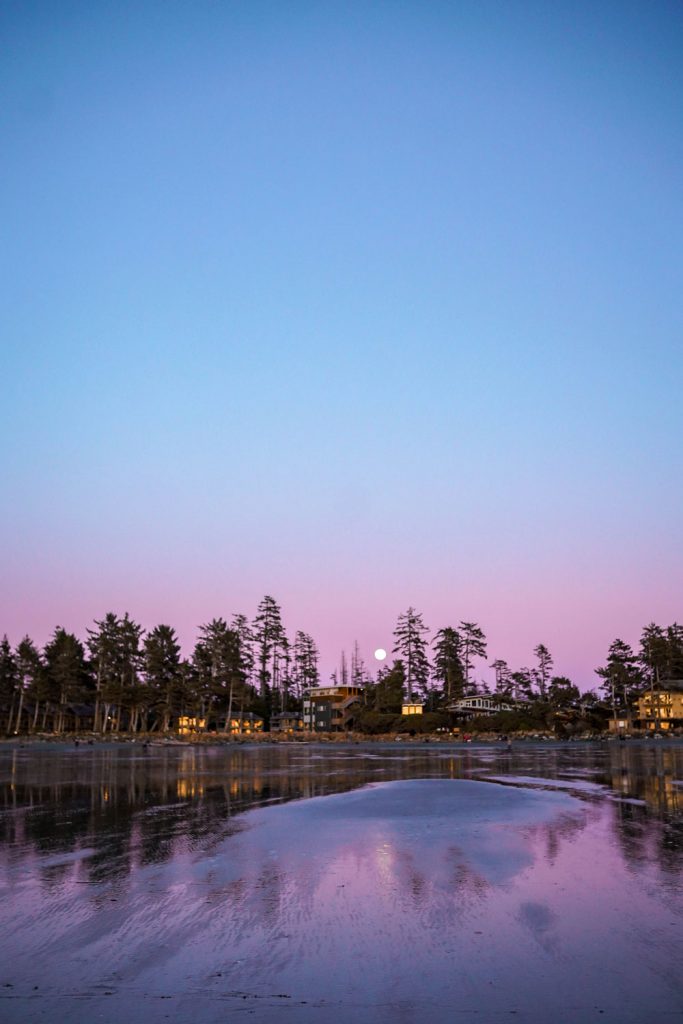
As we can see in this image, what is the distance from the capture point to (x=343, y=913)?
10.6 m

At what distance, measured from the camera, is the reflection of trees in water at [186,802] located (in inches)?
619

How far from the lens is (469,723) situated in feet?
333

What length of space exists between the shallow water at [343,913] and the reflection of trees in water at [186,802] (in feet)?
0.50

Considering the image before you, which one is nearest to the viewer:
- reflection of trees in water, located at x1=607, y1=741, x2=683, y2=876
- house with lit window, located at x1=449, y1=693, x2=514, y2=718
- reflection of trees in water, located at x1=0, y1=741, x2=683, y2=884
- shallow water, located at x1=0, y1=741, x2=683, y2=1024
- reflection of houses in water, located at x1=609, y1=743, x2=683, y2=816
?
shallow water, located at x1=0, y1=741, x2=683, y2=1024

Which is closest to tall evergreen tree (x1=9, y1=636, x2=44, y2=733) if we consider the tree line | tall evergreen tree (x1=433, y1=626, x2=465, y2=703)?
the tree line

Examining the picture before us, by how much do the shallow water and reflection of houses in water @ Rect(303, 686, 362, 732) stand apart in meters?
99.2

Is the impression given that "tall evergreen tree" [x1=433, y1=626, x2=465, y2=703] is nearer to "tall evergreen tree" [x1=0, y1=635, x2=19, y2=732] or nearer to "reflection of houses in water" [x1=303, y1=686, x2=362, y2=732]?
"reflection of houses in water" [x1=303, y1=686, x2=362, y2=732]

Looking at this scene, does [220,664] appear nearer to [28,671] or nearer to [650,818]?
[28,671]

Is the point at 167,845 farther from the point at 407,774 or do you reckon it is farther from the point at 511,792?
the point at 407,774

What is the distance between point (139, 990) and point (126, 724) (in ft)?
403

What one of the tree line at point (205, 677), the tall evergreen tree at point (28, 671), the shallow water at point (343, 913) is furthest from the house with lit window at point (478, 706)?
the shallow water at point (343, 913)

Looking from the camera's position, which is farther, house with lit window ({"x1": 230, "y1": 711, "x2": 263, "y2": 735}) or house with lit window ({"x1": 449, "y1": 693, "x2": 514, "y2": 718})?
house with lit window ({"x1": 230, "y1": 711, "x2": 263, "y2": 735})

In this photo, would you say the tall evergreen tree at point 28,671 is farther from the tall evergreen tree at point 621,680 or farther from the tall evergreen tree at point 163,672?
the tall evergreen tree at point 621,680

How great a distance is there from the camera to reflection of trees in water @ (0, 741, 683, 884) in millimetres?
15727
